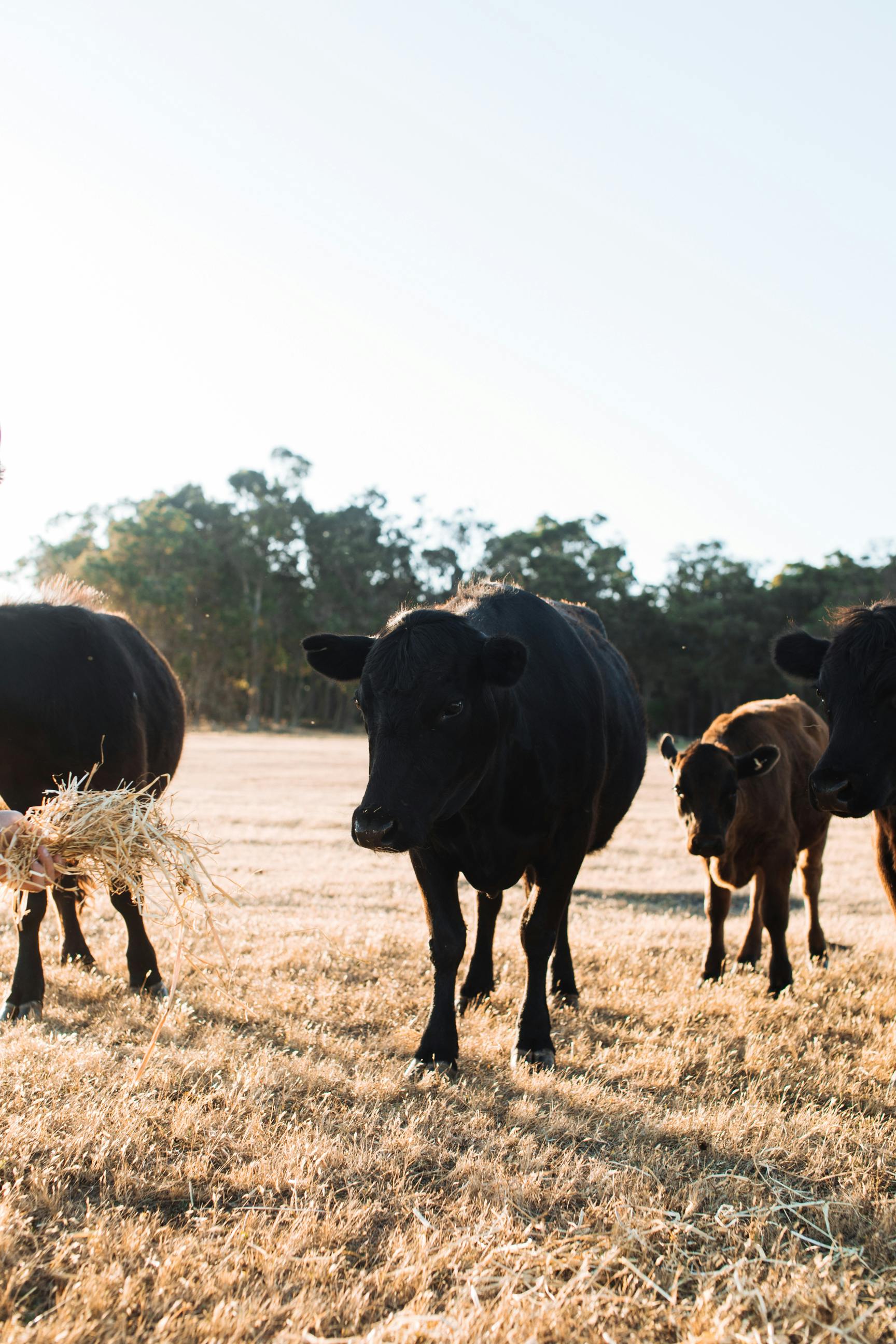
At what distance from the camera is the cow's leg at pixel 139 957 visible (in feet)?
21.9

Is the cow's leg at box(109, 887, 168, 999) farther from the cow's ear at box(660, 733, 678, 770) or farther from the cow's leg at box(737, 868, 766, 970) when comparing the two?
the cow's leg at box(737, 868, 766, 970)

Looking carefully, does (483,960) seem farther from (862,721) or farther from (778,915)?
Answer: (862,721)

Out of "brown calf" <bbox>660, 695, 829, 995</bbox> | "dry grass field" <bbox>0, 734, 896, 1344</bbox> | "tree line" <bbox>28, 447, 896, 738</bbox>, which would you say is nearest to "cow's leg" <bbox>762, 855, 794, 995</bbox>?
"brown calf" <bbox>660, 695, 829, 995</bbox>

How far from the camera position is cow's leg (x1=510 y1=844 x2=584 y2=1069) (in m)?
5.49

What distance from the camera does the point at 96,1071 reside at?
4734 millimetres

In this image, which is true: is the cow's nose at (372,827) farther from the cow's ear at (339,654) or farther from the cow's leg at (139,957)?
the cow's leg at (139,957)

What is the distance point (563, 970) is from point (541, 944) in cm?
160

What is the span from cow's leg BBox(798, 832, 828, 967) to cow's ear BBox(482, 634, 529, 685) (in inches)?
201

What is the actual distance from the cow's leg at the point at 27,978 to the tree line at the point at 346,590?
58990mm

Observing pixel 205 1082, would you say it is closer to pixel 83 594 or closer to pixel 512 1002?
pixel 512 1002

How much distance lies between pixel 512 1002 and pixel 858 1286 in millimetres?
3715

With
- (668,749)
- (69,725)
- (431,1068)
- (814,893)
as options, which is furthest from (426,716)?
(814,893)

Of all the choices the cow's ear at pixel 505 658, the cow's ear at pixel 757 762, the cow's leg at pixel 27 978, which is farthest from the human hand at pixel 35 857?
the cow's ear at pixel 757 762

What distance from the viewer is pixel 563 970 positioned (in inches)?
283
